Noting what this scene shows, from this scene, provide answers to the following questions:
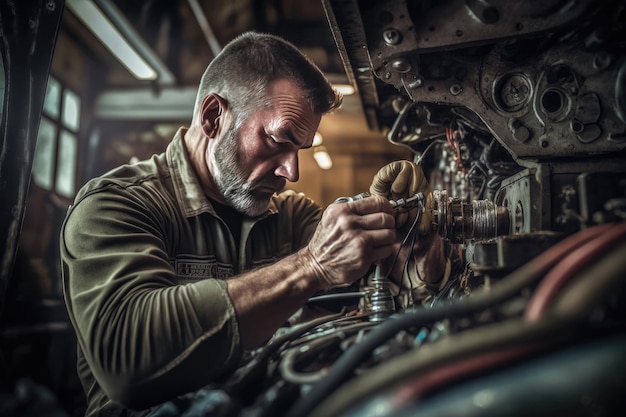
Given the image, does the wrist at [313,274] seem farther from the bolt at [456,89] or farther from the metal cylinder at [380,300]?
the bolt at [456,89]

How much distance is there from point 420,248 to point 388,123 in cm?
86

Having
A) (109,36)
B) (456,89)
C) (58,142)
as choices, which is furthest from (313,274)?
(58,142)

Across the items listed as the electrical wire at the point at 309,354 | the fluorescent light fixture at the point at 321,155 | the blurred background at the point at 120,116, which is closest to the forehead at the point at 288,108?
the electrical wire at the point at 309,354

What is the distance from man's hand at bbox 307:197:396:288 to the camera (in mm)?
1037

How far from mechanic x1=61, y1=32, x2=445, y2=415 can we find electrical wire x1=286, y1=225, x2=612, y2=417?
34 centimetres

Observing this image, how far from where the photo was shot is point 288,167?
4.59 feet

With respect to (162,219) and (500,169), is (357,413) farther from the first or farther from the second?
(500,169)

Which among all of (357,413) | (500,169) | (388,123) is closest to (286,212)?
(388,123)

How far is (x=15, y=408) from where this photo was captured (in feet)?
3.90

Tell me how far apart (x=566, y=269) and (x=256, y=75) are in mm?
1155

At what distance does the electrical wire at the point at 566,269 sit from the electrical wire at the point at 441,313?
2 centimetres

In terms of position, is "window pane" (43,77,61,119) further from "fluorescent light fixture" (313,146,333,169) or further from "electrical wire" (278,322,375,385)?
"electrical wire" (278,322,375,385)

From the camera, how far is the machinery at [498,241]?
1.59 feet

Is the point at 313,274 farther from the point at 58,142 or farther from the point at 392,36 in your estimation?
the point at 58,142
